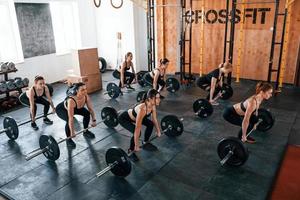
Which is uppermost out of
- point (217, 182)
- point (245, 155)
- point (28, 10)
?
point (28, 10)

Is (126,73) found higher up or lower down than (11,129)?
higher up

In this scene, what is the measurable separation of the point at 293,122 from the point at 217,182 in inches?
95.8

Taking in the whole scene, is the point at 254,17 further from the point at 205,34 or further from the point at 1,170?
the point at 1,170

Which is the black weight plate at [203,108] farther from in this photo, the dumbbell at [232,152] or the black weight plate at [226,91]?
the dumbbell at [232,152]

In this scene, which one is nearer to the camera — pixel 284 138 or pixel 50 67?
pixel 284 138

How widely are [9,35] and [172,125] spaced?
15.7 feet

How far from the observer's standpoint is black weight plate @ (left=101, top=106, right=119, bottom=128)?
4.68m

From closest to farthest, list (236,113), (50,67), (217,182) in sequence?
1. (217,182)
2. (236,113)
3. (50,67)

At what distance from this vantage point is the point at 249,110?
362 centimetres

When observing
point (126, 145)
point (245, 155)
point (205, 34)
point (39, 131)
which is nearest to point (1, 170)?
point (39, 131)

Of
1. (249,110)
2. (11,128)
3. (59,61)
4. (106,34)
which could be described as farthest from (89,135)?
(106,34)

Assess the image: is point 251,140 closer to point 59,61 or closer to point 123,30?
point 123,30

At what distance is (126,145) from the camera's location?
4.15m

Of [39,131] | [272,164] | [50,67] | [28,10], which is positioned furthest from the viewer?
[50,67]
